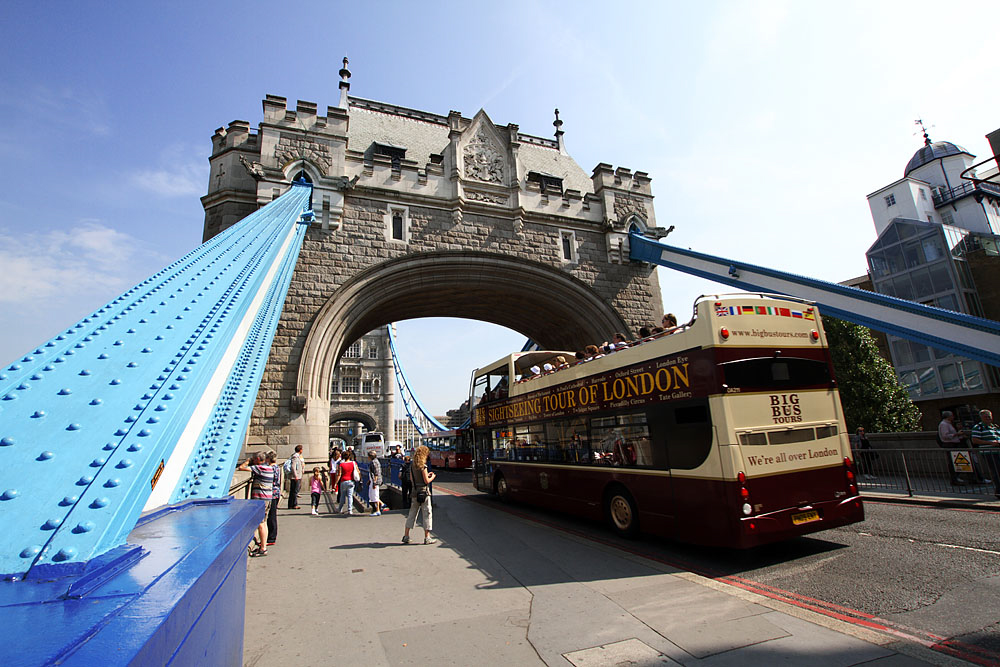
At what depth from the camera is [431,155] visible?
1630cm

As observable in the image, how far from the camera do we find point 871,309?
31.4ft

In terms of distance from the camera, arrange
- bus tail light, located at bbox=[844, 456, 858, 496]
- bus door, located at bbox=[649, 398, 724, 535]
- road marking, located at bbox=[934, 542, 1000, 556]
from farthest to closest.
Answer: bus tail light, located at bbox=[844, 456, 858, 496] < bus door, located at bbox=[649, 398, 724, 535] < road marking, located at bbox=[934, 542, 1000, 556]

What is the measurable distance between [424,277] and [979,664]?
1314 cm

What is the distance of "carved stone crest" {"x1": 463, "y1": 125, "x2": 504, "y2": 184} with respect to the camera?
15656 millimetres

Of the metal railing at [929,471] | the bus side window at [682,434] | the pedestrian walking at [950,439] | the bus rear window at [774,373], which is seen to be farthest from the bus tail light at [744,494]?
the pedestrian walking at [950,439]

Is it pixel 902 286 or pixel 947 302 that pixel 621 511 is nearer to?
pixel 947 302

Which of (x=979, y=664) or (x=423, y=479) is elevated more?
(x=423, y=479)

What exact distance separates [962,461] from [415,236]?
1326cm

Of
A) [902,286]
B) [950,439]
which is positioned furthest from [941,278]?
[950,439]

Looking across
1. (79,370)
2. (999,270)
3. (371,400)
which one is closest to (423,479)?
(79,370)

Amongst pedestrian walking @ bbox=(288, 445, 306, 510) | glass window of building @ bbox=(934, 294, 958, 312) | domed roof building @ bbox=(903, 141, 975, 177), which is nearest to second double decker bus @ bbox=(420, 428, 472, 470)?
pedestrian walking @ bbox=(288, 445, 306, 510)

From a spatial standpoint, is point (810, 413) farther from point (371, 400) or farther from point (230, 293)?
point (371, 400)

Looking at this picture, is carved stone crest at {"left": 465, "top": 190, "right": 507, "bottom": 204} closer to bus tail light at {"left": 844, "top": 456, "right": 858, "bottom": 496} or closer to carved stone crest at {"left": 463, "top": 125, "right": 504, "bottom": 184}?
carved stone crest at {"left": 463, "top": 125, "right": 504, "bottom": 184}

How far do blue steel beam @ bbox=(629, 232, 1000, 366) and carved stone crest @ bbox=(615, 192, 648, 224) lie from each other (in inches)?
84.1
